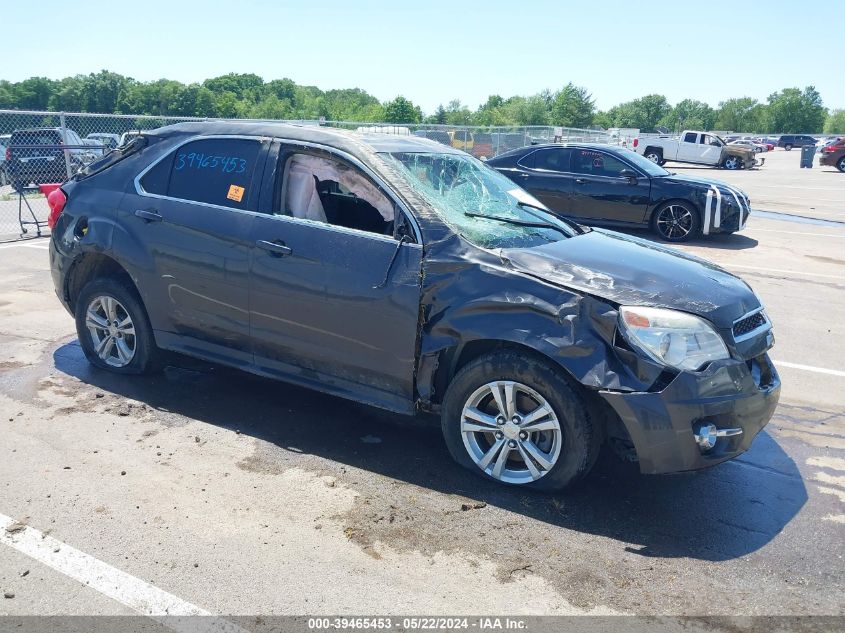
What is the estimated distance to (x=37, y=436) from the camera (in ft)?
14.8

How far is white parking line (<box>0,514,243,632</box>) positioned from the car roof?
2.61m

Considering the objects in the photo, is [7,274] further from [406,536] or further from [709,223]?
[709,223]

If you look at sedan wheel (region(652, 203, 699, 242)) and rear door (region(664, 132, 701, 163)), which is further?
rear door (region(664, 132, 701, 163))

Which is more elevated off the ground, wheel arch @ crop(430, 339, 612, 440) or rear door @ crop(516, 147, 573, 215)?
rear door @ crop(516, 147, 573, 215)

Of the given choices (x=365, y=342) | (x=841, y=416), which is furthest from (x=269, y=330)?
(x=841, y=416)

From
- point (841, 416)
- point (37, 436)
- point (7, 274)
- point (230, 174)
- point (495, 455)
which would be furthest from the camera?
point (7, 274)

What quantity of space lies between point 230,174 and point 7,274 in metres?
5.93

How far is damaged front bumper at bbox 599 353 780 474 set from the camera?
348cm

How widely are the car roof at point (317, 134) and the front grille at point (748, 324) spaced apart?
7.30 ft

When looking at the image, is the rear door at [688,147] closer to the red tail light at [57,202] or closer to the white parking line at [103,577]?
the red tail light at [57,202]

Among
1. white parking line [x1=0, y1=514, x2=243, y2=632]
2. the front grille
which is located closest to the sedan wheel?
the front grille

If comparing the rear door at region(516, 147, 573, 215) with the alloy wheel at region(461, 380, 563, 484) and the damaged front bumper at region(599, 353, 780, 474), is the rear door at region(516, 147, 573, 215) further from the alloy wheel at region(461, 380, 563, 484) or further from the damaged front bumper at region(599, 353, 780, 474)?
the damaged front bumper at region(599, 353, 780, 474)

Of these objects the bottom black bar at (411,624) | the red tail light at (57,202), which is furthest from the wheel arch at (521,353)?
the red tail light at (57,202)

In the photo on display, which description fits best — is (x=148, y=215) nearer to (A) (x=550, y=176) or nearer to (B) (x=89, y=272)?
(B) (x=89, y=272)
